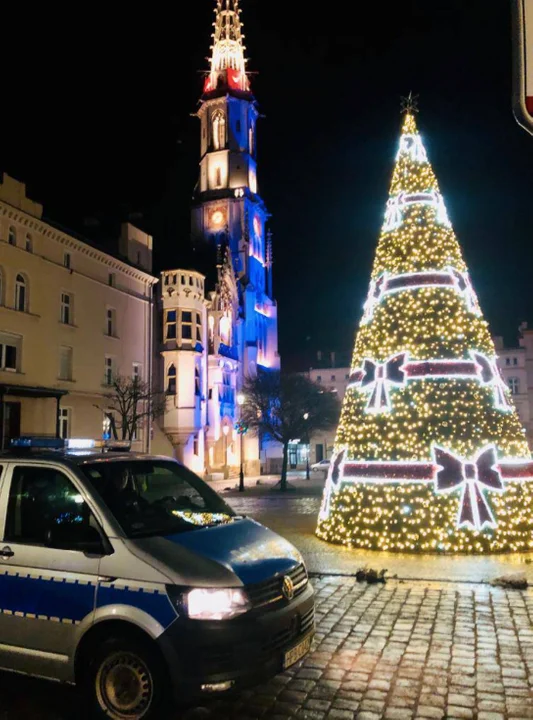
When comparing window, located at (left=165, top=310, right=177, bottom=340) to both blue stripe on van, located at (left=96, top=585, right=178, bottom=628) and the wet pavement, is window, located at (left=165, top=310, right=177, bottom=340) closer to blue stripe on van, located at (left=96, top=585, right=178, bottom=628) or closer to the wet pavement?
the wet pavement

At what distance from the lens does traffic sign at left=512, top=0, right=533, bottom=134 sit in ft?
7.41

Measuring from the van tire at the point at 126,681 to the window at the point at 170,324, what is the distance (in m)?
35.9

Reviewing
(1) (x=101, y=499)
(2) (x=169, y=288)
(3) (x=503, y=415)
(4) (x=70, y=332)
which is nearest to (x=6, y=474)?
(1) (x=101, y=499)

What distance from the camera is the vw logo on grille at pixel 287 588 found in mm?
5176

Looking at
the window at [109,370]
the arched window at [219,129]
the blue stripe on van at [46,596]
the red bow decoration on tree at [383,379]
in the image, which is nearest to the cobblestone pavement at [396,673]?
the blue stripe on van at [46,596]

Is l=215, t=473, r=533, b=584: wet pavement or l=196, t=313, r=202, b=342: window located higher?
l=196, t=313, r=202, b=342: window

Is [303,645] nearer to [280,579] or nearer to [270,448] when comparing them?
[280,579]

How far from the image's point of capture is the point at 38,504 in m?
5.59

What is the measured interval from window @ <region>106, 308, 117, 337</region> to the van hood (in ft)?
97.3

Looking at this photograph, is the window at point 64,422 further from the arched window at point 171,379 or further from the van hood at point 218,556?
the van hood at point 218,556

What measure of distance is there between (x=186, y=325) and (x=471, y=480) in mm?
30923

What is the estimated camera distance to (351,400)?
13188 millimetres

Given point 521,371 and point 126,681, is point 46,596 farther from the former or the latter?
point 521,371

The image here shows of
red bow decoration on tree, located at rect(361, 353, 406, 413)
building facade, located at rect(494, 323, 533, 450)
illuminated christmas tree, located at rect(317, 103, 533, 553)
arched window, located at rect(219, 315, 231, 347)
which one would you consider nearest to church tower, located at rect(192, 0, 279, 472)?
arched window, located at rect(219, 315, 231, 347)
